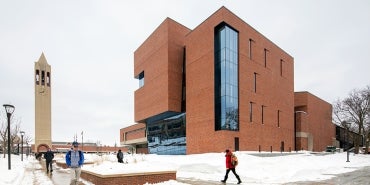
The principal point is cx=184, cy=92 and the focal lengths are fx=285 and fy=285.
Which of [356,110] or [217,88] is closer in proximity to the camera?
[217,88]

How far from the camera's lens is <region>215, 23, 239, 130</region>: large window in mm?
34656

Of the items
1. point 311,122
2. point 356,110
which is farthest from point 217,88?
point 311,122

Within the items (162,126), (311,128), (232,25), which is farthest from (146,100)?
(311,128)

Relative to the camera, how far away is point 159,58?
45406 mm

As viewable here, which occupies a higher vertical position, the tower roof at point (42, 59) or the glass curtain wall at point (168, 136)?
the tower roof at point (42, 59)

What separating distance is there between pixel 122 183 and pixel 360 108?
Answer: 44334mm

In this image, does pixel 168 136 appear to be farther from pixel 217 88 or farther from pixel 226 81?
pixel 226 81

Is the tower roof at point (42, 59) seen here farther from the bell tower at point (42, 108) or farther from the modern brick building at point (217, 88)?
the modern brick building at point (217, 88)

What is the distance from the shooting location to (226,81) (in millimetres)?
34969

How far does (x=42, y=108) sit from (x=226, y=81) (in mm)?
55817

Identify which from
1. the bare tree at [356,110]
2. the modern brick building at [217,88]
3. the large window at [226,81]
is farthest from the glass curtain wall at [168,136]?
the bare tree at [356,110]

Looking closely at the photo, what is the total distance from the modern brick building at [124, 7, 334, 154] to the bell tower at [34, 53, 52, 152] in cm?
3421

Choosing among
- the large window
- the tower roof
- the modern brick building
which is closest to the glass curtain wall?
the modern brick building

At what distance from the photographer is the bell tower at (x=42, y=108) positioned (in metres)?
71.3
